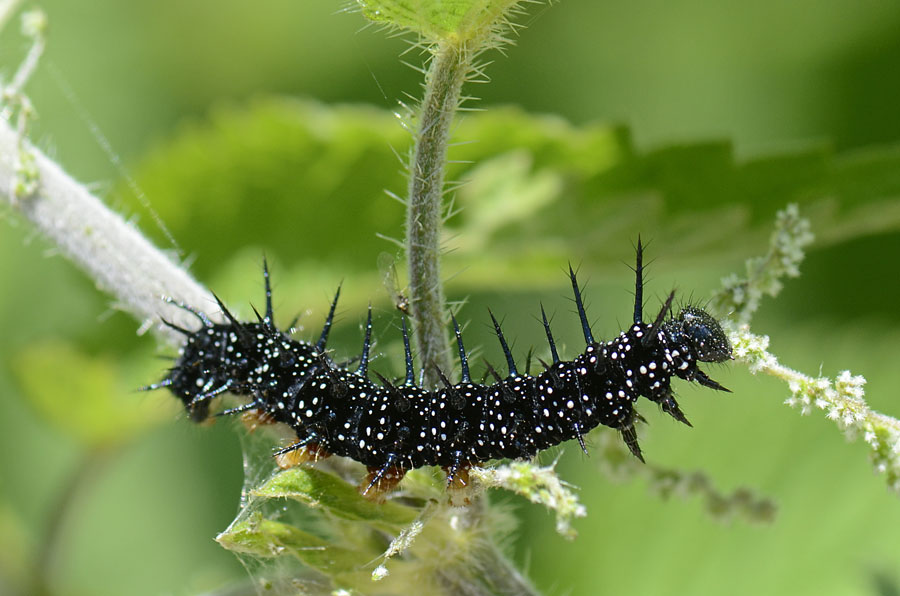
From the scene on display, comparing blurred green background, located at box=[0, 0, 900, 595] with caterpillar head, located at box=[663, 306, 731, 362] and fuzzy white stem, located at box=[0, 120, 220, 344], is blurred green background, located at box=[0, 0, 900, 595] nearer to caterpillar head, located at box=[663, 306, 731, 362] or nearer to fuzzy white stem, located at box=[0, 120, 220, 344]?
fuzzy white stem, located at box=[0, 120, 220, 344]

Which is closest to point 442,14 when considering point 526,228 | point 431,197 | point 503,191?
point 431,197

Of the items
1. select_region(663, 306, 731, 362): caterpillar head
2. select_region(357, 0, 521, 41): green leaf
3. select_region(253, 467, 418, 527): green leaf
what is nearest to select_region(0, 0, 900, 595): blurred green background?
select_region(357, 0, 521, 41): green leaf

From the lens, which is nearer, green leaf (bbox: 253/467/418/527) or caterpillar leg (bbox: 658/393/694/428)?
green leaf (bbox: 253/467/418/527)

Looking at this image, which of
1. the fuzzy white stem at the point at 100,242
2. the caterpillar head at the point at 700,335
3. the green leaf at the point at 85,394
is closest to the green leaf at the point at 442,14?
the caterpillar head at the point at 700,335

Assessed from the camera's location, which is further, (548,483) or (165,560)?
Answer: (165,560)

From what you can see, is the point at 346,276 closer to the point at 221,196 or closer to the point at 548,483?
the point at 221,196

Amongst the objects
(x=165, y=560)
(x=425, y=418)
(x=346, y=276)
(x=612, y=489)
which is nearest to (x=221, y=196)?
(x=346, y=276)
